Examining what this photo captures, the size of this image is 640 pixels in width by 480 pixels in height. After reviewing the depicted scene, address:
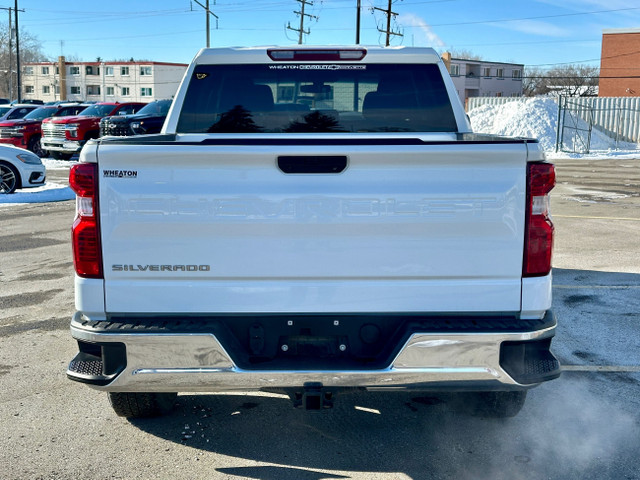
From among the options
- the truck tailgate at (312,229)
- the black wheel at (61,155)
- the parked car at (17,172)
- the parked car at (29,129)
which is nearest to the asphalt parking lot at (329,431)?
the truck tailgate at (312,229)

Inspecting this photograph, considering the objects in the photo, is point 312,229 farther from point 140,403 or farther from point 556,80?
point 556,80

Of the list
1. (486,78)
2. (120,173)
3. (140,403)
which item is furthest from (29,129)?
(486,78)

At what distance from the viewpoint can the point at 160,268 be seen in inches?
126

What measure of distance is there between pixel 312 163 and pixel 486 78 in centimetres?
10863

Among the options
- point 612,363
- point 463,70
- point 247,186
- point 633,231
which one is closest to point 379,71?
point 247,186

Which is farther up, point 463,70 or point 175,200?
point 463,70

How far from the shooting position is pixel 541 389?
15.5 ft

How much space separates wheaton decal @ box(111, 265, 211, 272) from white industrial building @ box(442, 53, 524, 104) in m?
97.0

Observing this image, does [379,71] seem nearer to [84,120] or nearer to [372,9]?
[84,120]

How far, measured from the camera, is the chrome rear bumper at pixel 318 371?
318 cm

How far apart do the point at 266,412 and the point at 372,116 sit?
2.12m

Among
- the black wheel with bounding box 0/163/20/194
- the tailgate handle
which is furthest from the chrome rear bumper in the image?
the black wheel with bounding box 0/163/20/194

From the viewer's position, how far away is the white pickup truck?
3.14m

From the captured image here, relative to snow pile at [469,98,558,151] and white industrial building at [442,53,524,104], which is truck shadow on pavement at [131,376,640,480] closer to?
snow pile at [469,98,558,151]
